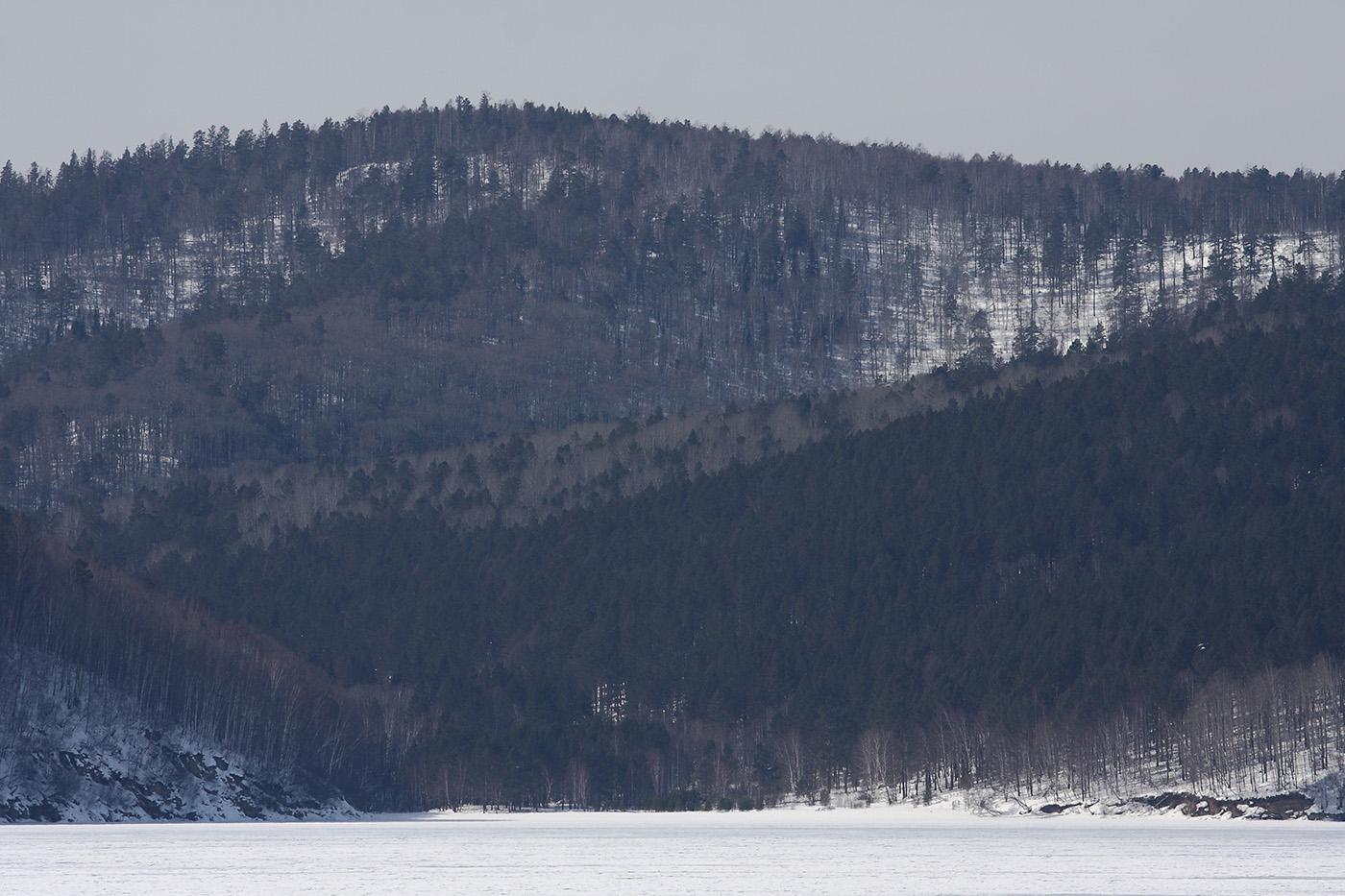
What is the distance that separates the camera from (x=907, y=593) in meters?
168

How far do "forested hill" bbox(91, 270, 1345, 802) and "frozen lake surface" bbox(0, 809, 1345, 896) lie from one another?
33505mm

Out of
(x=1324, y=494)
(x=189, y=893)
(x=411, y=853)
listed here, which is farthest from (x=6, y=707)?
(x=1324, y=494)

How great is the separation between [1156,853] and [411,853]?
31994 mm

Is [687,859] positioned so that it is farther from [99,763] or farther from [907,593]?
[907,593]

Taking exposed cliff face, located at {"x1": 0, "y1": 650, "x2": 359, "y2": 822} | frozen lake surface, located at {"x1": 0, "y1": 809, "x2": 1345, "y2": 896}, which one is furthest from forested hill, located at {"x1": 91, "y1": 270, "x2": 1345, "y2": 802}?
exposed cliff face, located at {"x1": 0, "y1": 650, "x2": 359, "y2": 822}

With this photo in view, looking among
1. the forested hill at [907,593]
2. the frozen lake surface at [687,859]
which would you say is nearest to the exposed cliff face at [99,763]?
the frozen lake surface at [687,859]

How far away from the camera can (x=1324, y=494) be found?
493 feet

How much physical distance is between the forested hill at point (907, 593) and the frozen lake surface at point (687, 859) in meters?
33.5

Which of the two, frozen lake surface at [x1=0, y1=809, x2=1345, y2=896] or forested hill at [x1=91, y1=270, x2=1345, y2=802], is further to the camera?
forested hill at [x1=91, y1=270, x2=1345, y2=802]

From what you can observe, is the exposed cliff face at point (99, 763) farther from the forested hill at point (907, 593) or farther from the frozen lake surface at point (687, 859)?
the forested hill at point (907, 593)

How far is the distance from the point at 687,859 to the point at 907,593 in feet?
343

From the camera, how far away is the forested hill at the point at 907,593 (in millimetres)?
135750

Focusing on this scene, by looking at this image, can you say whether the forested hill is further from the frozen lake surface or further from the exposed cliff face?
the exposed cliff face

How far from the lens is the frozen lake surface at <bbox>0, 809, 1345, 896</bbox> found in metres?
51.2
